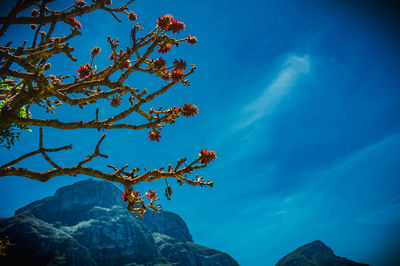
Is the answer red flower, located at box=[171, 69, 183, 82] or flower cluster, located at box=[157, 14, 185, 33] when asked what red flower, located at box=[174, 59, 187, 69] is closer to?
red flower, located at box=[171, 69, 183, 82]

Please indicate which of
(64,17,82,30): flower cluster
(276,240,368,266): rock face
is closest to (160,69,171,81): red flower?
(64,17,82,30): flower cluster

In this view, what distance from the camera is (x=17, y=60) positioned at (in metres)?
4.44

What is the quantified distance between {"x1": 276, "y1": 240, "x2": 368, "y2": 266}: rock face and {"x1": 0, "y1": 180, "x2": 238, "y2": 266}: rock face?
46562 mm

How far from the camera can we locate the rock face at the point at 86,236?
364 feet

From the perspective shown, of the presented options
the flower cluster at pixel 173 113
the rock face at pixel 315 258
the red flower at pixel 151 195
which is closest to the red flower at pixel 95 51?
the flower cluster at pixel 173 113

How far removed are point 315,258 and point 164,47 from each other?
8064 inches

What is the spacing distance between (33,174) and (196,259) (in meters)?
→ 175

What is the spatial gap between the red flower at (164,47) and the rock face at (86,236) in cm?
11946

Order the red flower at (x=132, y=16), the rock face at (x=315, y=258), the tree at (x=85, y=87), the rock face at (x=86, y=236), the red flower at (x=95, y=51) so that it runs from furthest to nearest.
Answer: the rock face at (x=315, y=258) → the rock face at (x=86, y=236) → the red flower at (x=132, y=16) → the red flower at (x=95, y=51) → the tree at (x=85, y=87)

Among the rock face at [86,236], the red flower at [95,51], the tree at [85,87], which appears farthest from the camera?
the rock face at [86,236]

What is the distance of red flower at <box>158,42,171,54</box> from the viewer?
7453 millimetres

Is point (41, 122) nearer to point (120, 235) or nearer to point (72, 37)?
point (72, 37)

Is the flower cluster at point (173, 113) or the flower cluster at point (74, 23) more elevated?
the flower cluster at point (74, 23)

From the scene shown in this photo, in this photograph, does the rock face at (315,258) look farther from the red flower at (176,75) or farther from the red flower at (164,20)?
the red flower at (164,20)
